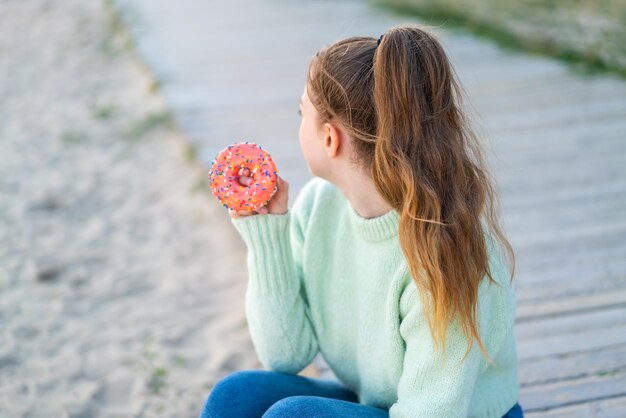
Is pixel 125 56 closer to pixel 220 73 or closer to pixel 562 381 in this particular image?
pixel 220 73

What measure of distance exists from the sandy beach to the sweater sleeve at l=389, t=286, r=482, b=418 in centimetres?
124

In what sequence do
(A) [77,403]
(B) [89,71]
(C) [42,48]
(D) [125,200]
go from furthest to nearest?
(C) [42,48]
(B) [89,71]
(D) [125,200]
(A) [77,403]

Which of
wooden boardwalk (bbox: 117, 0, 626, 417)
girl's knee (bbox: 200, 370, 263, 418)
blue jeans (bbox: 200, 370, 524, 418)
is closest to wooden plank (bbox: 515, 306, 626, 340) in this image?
wooden boardwalk (bbox: 117, 0, 626, 417)

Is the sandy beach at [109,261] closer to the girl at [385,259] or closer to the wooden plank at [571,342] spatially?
the girl at [385,259]

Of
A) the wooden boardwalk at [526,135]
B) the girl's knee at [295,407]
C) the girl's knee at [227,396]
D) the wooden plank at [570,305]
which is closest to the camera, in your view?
the girl's knee at [295,407]

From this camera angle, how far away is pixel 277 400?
2133 millimetres

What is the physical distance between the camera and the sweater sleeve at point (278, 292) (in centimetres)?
212

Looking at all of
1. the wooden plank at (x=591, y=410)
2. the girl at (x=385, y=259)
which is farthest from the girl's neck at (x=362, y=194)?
the wooden plank at (x=591, y=410)

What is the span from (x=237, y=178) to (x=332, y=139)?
1.02 ft

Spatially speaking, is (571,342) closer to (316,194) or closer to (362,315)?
(362,315)

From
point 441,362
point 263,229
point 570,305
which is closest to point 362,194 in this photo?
point 263,229

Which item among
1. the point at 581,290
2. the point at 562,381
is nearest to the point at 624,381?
the point at 562,381

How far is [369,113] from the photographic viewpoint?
6.11ft

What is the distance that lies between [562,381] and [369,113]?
1281mm
